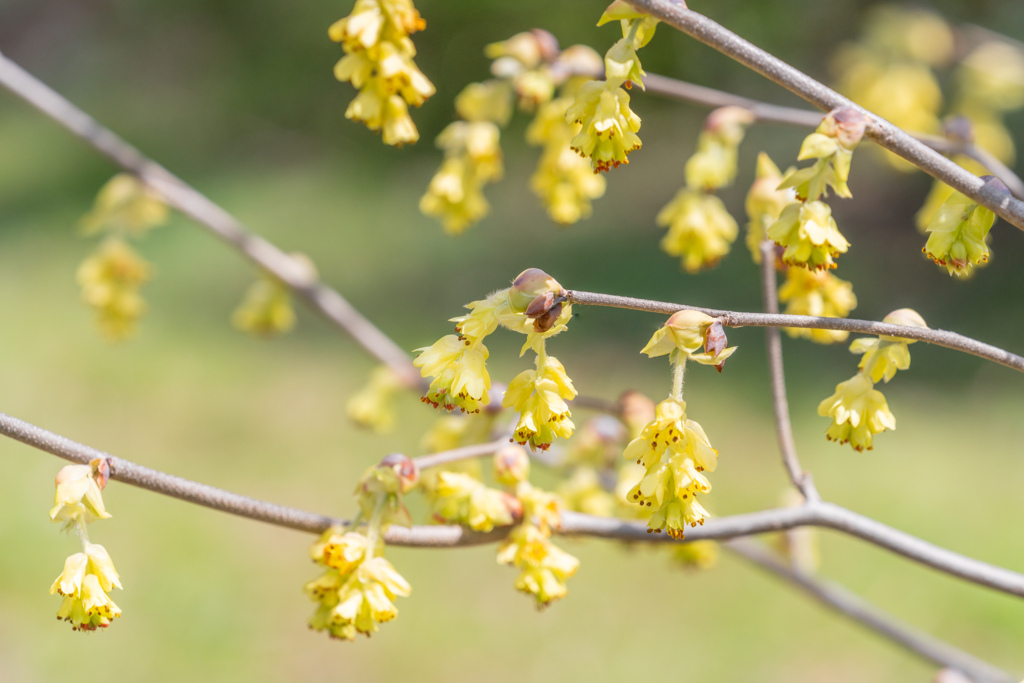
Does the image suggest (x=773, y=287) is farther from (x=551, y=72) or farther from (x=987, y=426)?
(x=987, y=426)

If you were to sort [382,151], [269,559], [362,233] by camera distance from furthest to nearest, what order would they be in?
[382,151] → [362,233] → [269,559]

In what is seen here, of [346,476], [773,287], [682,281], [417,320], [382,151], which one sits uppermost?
[382,151]

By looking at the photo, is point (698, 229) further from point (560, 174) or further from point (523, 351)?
point (523, 351)

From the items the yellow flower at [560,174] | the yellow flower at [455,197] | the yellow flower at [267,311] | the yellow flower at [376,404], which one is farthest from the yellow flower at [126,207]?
the yellow flower at [560,174]

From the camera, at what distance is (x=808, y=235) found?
2.68ft

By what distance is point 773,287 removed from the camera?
114cm

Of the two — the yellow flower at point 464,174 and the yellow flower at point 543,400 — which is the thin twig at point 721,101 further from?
the yellow flower at point 543,400

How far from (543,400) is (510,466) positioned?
0.93ft

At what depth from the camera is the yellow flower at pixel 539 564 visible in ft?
3.24

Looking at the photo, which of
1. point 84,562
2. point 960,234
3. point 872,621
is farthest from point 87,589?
point 872,621

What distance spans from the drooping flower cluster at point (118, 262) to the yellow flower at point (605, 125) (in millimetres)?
1215

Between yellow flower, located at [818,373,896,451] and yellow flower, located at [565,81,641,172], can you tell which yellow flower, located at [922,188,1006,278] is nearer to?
yellow flower, located at [818,373,896,451]

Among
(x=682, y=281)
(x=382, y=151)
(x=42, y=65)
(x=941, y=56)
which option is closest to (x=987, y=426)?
(x=682, y=281)

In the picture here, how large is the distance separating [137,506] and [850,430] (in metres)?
3.22
